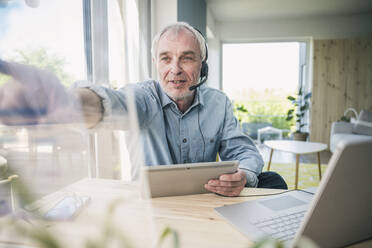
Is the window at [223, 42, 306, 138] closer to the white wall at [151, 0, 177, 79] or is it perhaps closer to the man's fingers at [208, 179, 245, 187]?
the white wall at [151, 0, 177, 79]

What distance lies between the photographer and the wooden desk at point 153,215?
0.49 meters

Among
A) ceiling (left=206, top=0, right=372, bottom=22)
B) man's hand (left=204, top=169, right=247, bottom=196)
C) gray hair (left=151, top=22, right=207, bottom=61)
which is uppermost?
ceiling (left=206, top=0, right=372, bottom=22)

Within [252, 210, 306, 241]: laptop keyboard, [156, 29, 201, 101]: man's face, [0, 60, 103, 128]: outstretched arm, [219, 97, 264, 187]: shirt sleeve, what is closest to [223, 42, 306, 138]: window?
[219, 97, 264, 187]: shirt sleeve

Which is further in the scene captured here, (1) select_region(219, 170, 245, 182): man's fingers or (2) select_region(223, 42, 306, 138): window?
(2) select_region(223, 42, 306, 138): window

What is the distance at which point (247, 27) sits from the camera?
5.47 m

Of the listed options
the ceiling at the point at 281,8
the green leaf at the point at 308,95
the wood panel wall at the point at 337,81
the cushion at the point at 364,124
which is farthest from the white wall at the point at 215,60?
the cushion at the point at 364,124

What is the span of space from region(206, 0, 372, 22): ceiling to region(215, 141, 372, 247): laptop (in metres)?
4.28

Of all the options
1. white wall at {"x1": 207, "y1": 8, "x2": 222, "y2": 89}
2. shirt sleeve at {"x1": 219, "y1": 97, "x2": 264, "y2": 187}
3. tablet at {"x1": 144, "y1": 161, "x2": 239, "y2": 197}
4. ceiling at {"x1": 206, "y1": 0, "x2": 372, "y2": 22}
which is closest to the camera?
tablet at {"x1": 144, "y1": 161, "x2": 239, "y2": 197}

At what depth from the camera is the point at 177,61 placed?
137 cm

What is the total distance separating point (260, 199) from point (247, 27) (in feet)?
17.1

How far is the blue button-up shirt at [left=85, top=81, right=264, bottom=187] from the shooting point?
1330mm

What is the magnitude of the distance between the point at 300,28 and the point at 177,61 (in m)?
4.74

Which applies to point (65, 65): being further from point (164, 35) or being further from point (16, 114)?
point (164, 35)

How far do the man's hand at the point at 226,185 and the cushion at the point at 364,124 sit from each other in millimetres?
3733
